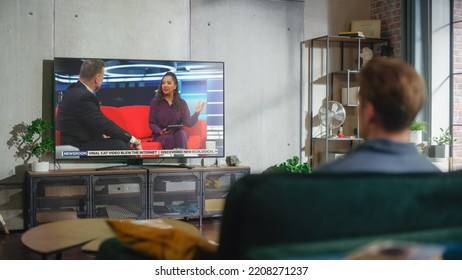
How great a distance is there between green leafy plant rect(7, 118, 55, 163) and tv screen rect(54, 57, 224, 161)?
0.37 ft

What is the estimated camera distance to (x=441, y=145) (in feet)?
17.0

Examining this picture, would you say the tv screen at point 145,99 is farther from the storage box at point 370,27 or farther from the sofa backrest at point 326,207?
the sofa backrest at point 326,207

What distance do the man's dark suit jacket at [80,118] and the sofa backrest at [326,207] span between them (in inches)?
151

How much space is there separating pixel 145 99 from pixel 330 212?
3992mm

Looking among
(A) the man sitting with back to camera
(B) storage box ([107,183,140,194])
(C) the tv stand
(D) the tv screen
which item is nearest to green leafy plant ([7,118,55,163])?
(D) the tv screen

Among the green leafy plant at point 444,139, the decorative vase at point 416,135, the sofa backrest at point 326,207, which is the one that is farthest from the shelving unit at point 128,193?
the sofa backrest at point 326,207

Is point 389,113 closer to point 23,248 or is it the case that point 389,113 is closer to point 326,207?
point 326,207

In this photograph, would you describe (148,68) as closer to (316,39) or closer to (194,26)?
(194,26)

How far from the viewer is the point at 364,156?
140cm

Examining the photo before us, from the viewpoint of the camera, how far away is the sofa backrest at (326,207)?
1.10m

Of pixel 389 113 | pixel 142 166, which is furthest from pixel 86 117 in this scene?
pixel 389 113

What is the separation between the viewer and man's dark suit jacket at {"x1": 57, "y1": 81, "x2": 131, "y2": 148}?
15.6 feet
